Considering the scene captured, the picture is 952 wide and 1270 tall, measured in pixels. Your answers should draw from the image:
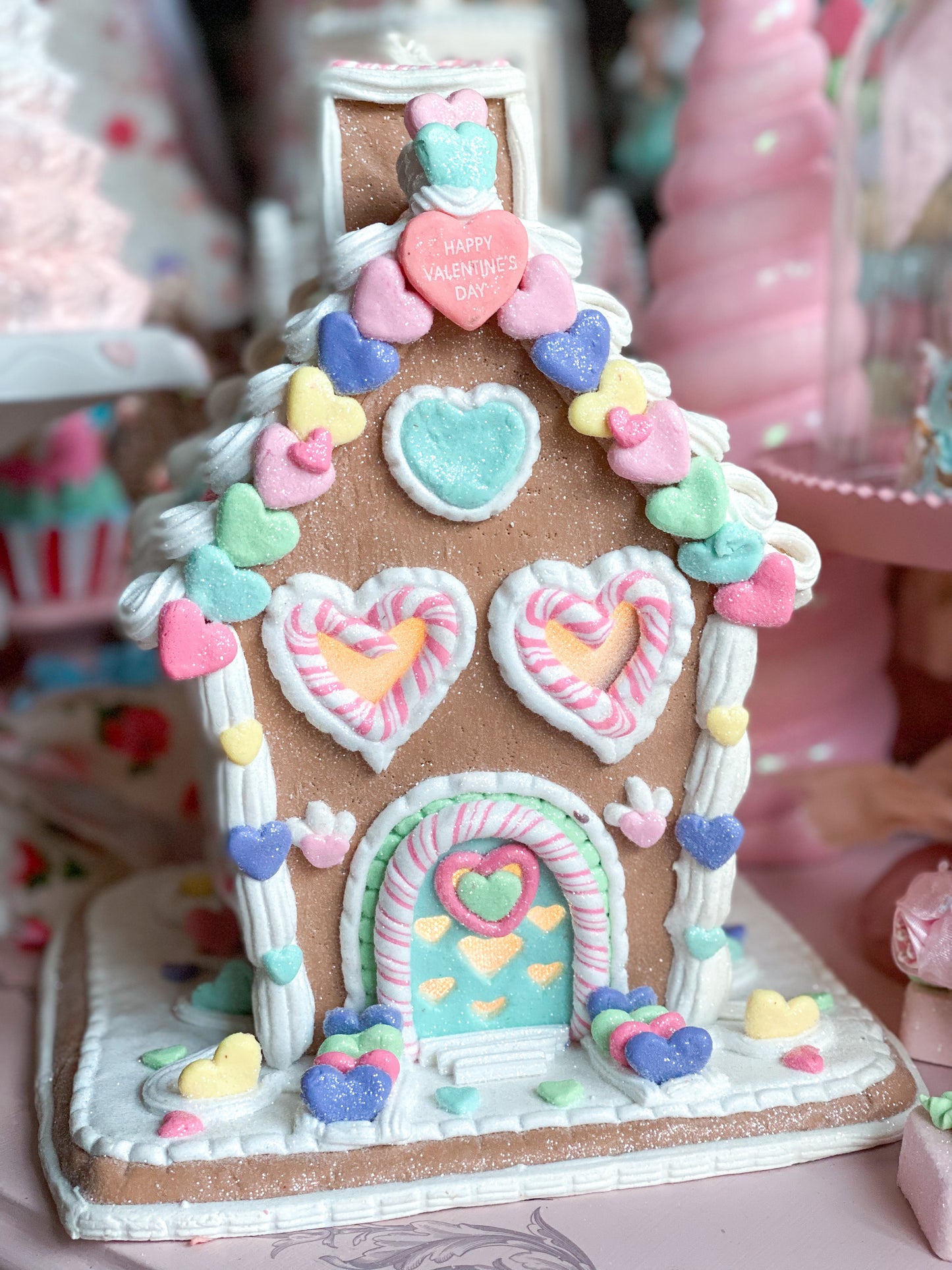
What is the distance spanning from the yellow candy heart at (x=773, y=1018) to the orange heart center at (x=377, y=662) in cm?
35

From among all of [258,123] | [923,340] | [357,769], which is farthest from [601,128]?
[357,769]

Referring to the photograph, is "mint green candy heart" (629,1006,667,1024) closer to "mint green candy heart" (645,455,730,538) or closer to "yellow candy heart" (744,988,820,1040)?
"yellow candy heart" (744,988,820,1040)

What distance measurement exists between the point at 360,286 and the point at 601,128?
1585 millimetres

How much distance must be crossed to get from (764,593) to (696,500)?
0.08 meters

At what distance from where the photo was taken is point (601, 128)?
7.36 ft

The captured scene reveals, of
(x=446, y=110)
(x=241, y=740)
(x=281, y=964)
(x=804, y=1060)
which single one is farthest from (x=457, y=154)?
(x=804, y=1060)

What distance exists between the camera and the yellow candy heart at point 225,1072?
0.89 meters

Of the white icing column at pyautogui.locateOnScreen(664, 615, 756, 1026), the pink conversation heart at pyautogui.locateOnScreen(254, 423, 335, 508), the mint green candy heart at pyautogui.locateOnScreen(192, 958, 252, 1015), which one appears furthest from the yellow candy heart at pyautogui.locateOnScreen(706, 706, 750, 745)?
the mint green candy heart at pyautogui.locateOnScreen(192, 958, 252, 1015)

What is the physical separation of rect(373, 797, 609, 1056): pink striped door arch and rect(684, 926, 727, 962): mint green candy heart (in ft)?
0.19

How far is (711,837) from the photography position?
3.06 ft

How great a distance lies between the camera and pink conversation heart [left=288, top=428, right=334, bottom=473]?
32.7 inches

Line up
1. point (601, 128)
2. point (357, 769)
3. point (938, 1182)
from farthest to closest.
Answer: point (601, 128)
point (357, 769)
point (938, 1182)

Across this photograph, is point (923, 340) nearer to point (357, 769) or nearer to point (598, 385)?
point (598, 385)

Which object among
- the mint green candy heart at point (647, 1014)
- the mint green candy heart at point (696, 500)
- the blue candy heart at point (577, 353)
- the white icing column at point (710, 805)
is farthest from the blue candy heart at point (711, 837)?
the blue candy heart at point (577, 353)
